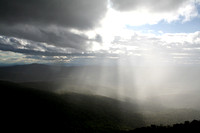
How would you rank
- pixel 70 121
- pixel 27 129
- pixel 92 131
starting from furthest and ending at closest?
1. pixel 70 121
2. pixel 92 131
3. pixel 27 129

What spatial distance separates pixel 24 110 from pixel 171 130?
158 ft

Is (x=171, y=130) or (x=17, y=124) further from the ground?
(x=171, y=130)

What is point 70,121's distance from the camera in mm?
43062

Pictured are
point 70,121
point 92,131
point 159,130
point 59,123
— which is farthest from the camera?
point 70,121

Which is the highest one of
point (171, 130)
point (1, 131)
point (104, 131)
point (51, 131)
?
point (171, 130)

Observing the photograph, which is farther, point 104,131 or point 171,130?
point 104,131

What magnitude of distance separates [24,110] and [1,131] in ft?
48.1

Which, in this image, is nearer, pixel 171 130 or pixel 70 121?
pixel 171 130

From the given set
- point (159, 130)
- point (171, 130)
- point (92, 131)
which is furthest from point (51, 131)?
point (171, 130)

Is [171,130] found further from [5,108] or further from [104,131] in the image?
[5,108]

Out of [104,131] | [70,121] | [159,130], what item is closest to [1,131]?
[70,121]

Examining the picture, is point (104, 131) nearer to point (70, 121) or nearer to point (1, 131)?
point (70, 121)

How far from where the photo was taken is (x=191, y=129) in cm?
2725

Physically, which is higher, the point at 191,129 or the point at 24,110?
the point at 191,129
